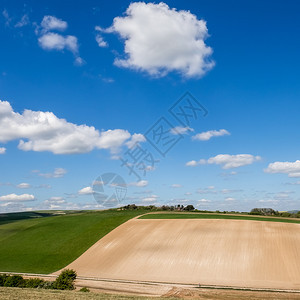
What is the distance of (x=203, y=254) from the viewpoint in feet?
139

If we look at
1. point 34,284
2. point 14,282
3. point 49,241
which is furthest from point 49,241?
point 34,284

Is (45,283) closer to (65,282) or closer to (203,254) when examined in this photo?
(65,282)

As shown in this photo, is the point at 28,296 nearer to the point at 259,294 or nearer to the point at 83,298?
the point at 83,298

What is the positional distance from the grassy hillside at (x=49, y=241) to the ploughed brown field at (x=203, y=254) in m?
3.27

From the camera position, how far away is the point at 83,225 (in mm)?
65250

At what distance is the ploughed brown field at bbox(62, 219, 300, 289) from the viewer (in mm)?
36031

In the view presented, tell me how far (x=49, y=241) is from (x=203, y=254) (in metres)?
30.2

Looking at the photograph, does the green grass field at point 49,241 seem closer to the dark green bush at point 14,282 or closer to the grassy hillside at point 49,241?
the grassy hillside at point 49,241

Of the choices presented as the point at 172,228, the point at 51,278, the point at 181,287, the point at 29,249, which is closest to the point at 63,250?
the point at 29,249

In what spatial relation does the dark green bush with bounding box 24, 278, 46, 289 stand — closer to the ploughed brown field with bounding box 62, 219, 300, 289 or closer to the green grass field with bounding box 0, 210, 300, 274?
the ploughed brown field with bounding box 62, 219, 300, 289

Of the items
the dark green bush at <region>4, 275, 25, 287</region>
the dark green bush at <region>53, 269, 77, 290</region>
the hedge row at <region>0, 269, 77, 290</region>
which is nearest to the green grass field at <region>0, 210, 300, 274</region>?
the dark green bush at <region>4, 275, 25, 287</region>

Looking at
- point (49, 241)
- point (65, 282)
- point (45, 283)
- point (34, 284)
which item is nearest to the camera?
point (65, 282)

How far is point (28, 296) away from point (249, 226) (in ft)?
140

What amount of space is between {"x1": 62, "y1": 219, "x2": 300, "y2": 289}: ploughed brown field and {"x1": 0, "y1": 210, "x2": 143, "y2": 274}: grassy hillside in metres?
3.27
